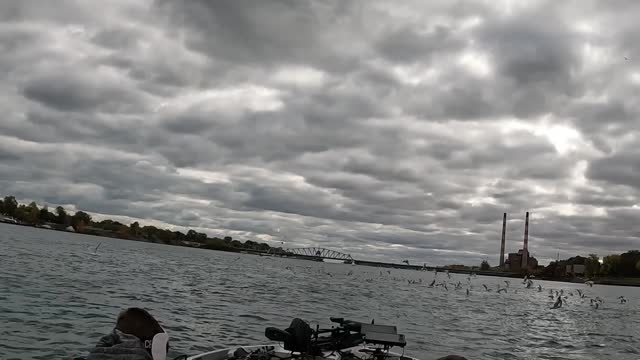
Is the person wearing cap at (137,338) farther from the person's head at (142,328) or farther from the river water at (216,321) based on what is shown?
the river water at (216,321)

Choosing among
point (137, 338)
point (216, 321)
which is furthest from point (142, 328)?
point (216, 321)

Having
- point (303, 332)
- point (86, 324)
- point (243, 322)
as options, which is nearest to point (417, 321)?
point (243, 322)

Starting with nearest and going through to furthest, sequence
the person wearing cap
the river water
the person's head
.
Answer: the person wearing cap
the person's head
the river water

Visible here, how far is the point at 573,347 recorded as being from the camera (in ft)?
143

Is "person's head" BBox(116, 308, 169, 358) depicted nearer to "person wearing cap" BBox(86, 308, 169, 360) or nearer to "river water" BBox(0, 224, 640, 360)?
"person wearing cap" BBox(86, 308, 169, 360)

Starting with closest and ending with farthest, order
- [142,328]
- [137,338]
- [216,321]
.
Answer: [137,338], [142,328], [216,321]

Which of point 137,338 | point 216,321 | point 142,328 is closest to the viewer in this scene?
point 137,338

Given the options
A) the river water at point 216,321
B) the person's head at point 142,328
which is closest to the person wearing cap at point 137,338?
the person's head at point 142,328

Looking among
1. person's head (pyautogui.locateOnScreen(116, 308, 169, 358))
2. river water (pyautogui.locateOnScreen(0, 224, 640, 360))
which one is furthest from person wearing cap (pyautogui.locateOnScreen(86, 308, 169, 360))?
river water (pyautogui.locateOnScreen(0, 224, 640, 360))

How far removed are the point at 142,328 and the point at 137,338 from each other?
36 cm

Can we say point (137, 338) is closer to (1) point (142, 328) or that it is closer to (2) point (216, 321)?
(1) point (142, 328)

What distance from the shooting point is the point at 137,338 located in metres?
11.5

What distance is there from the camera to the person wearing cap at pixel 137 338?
36.7 feet

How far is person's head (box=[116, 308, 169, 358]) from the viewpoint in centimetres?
1180
